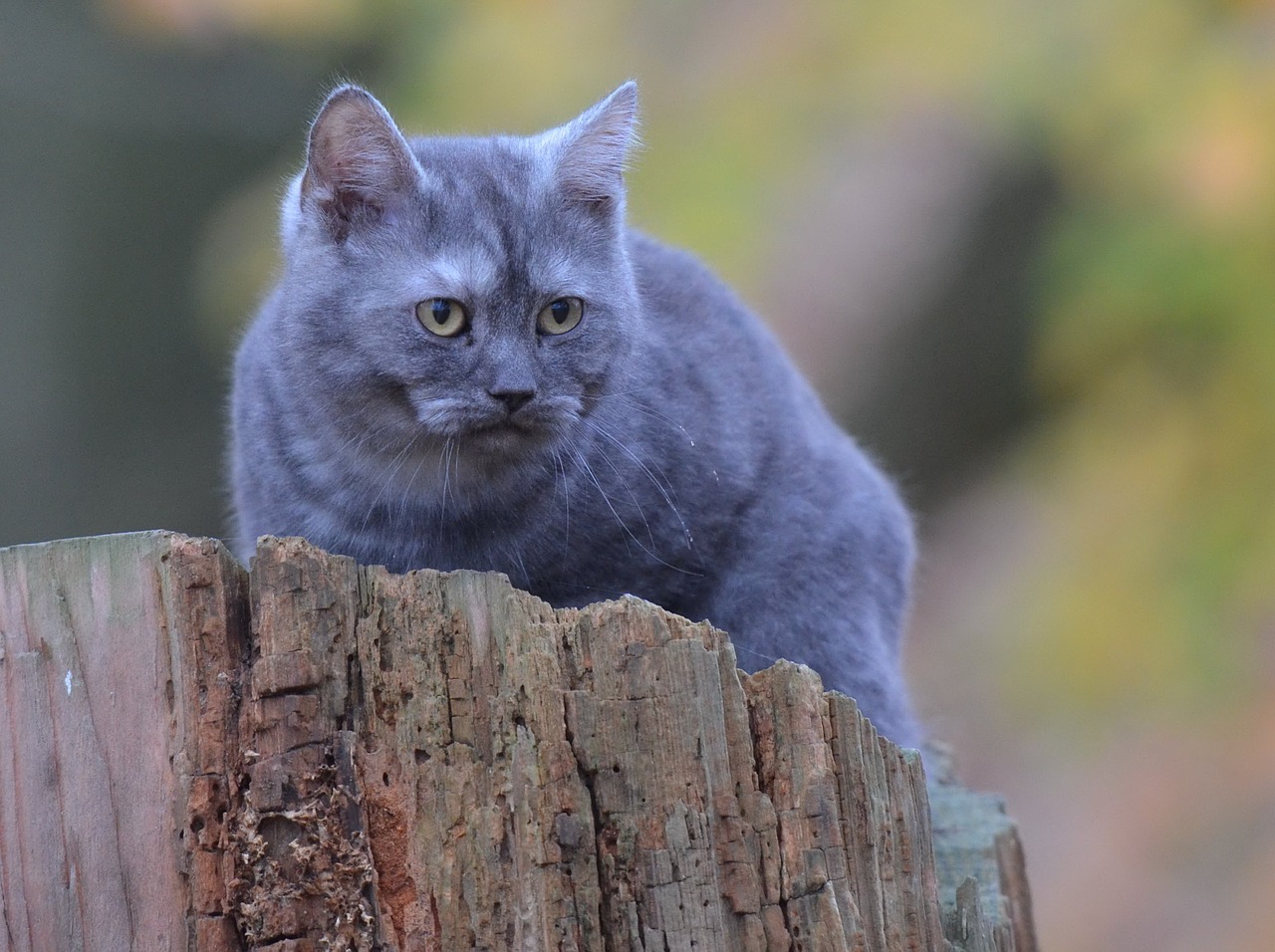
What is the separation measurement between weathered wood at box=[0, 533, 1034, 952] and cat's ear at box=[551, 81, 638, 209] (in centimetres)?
143

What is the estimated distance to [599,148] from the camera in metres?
3.40

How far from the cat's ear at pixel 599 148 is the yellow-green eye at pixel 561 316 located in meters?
0.33

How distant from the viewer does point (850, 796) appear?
2.31m

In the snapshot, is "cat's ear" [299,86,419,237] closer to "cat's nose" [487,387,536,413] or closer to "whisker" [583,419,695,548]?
"cat's nose" [487,387,536,413]

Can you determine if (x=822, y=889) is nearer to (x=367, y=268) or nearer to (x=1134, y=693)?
(x=367, y=268)

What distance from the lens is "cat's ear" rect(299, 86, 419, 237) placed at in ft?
9.87

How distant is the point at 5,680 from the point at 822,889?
1341 mm

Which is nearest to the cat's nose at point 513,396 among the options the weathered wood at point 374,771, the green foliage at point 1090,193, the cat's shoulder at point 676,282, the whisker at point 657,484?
the whisker at point 657,484

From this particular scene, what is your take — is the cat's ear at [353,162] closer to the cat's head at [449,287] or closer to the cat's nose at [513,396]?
the cat's head at [449,287]

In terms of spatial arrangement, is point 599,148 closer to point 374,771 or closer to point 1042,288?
point 374,771

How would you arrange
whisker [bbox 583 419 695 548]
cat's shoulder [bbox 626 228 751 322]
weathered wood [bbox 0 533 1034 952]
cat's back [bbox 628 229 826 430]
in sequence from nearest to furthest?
weathered wood [bbox 0 533 1034 952] → whisker [bbox 583 419 695 548] → cat's back [bbox 628 229 826 430] → cat's shoulder [bbox 626 228 751 322]

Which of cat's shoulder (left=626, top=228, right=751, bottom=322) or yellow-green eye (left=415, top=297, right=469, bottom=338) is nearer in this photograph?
yellow-green eye (left=415, top=297, right=469, bottom=338)

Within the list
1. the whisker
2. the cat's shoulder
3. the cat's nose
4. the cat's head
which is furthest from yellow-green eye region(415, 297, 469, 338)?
the cat's shoulder

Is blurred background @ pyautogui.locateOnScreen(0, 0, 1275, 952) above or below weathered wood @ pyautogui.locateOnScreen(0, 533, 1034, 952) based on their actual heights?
above
